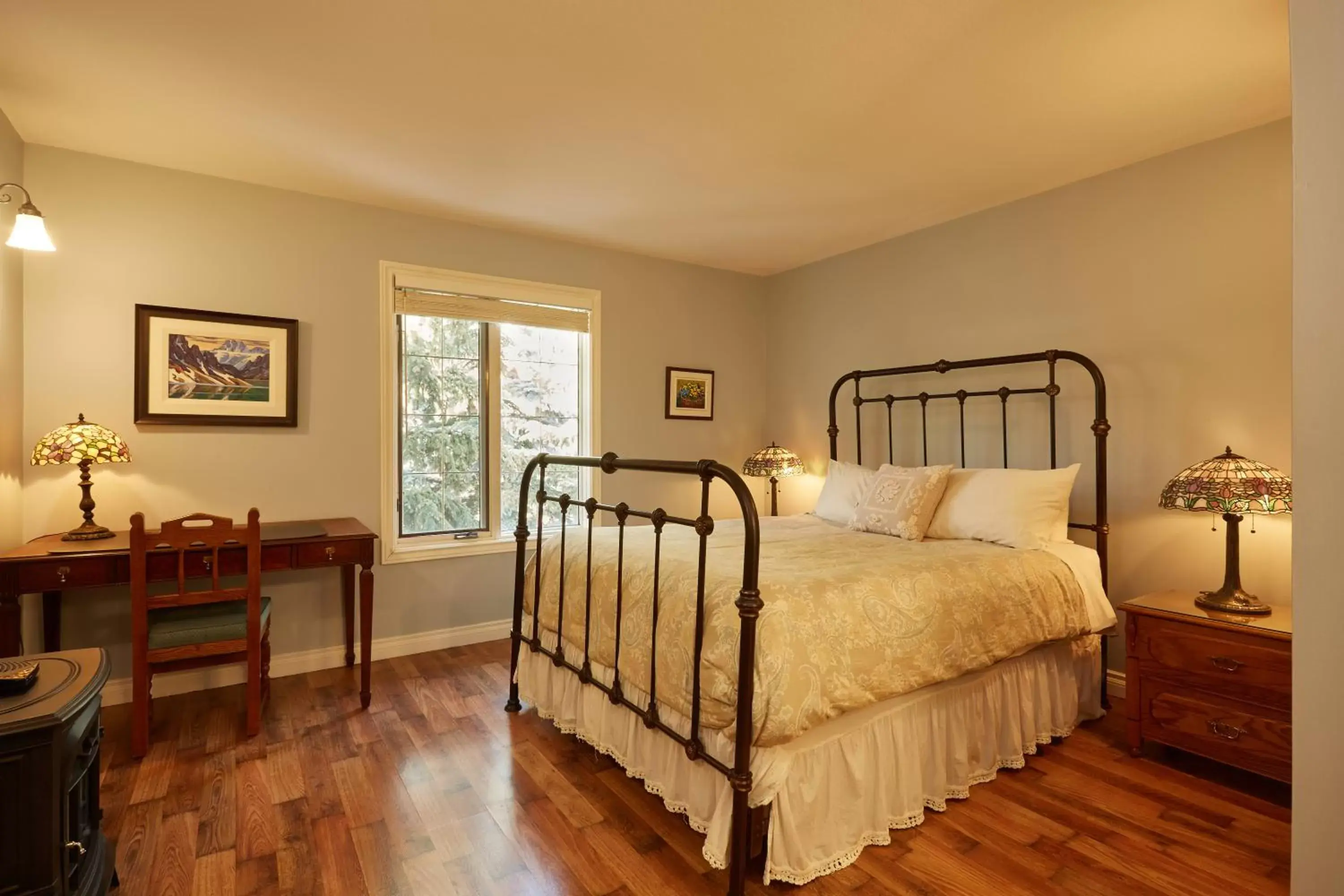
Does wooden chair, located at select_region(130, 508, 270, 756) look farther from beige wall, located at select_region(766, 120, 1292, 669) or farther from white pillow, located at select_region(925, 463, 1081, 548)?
beige wall, located at select_region(766, 120, 1292, 669)

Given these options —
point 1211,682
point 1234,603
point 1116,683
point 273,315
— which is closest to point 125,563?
point 273,315

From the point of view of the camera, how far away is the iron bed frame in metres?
1.66

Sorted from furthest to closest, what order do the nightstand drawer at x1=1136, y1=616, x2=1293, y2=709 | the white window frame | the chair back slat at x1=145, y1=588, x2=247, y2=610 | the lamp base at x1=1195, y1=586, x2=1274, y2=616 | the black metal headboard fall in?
the white window frame, the black metal headboard, the chair back slat at x1=145, y1=588, x2=247, y2=610, the lamp base at x1=1195, y1=586, x2=1274, y2=616, the nightstand drawer at x1=1136, y1=616, x2=1293, y2=709

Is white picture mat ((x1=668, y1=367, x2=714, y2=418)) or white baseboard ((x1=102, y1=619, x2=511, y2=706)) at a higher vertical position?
white picture mat ((x1=668, y1=367, x2=714, y2=418))

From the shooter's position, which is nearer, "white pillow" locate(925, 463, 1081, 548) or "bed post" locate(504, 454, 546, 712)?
"white pillow" locate(925, 463, 1081, 548)

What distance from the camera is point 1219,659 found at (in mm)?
2262

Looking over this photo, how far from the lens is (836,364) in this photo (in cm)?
441

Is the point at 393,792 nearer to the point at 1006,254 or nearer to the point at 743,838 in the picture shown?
the point at 743,838

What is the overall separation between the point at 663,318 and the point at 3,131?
10.6 feet

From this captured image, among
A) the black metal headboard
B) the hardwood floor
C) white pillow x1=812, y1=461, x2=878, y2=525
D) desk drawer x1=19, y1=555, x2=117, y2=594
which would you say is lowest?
the hardwood floor

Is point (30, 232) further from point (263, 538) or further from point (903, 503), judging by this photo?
point (903, 503)

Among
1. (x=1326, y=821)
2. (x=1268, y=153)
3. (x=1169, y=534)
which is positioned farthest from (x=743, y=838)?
(x=1268, y=153)

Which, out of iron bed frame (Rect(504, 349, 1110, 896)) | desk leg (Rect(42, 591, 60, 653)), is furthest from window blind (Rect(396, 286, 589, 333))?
desk leg (Rect(42, 591, 60, 653))

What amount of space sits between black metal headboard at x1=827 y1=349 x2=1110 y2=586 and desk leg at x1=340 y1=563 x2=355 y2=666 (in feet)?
9.29
